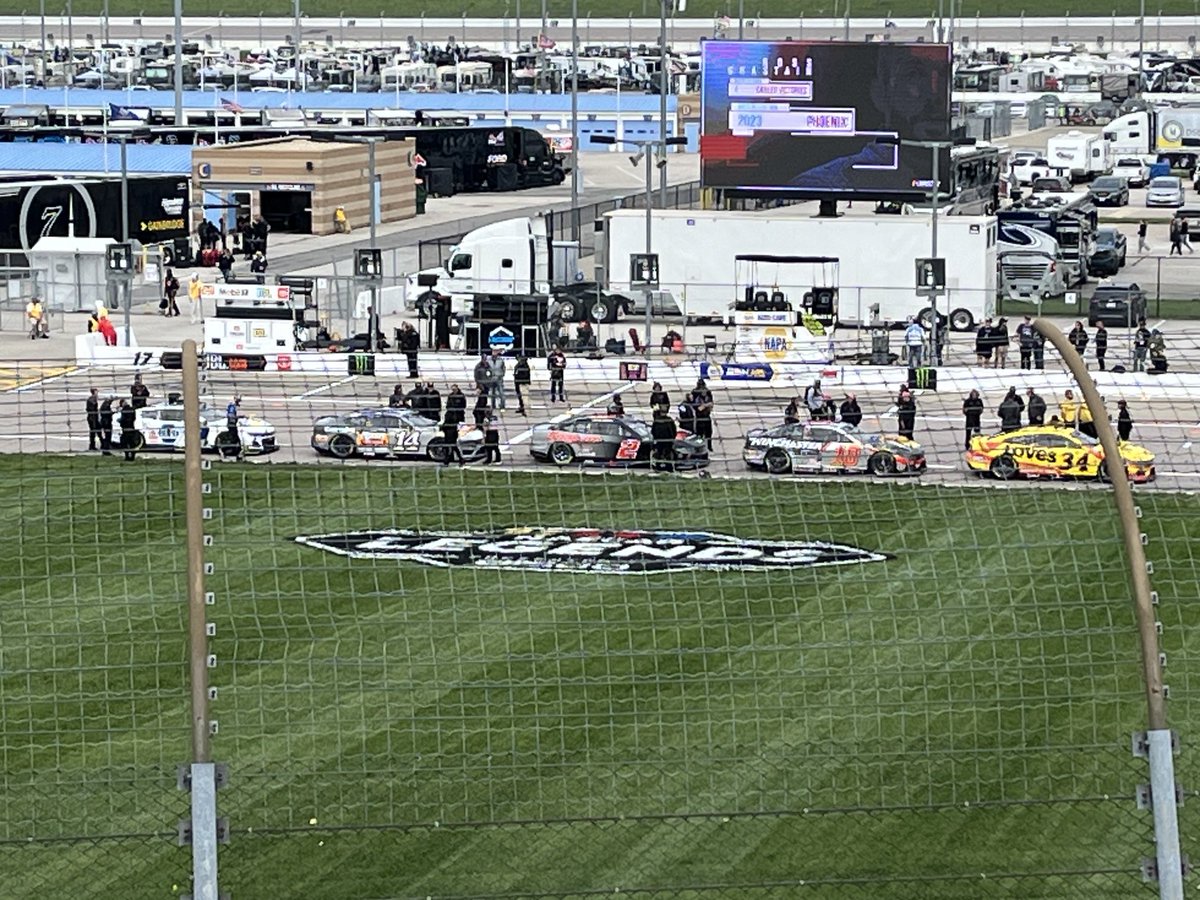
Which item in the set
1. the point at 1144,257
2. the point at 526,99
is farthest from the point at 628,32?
the point at 1144,257

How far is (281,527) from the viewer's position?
2567 centimetres

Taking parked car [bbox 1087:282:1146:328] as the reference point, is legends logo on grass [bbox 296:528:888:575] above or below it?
below

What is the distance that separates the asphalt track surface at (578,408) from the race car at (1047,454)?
9.9 inches

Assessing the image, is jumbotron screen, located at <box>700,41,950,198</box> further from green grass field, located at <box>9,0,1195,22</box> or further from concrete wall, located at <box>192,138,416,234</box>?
green grass field, located at <box>9,0,1195,22</box>

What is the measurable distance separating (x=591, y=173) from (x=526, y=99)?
2306 cm

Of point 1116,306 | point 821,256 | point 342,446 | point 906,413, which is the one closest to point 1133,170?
point 1116,306

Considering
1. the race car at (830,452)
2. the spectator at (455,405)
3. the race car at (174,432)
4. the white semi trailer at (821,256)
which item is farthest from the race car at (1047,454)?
the white semi trailer at (821,256)

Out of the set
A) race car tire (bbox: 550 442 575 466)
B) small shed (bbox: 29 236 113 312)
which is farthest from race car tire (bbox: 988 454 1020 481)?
small shed (bbox: 29 236 113 312)

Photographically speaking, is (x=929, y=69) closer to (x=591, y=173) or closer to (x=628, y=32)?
(x=591, y=173)

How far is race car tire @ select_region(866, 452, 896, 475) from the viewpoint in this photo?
15.2 metres

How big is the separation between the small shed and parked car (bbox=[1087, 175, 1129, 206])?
3926 cm

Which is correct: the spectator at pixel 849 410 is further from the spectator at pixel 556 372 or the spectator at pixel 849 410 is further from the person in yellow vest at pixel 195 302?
the person in yellow vest at pixel 195 302

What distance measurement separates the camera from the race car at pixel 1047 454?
21.8m

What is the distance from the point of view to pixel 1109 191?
87562mm
